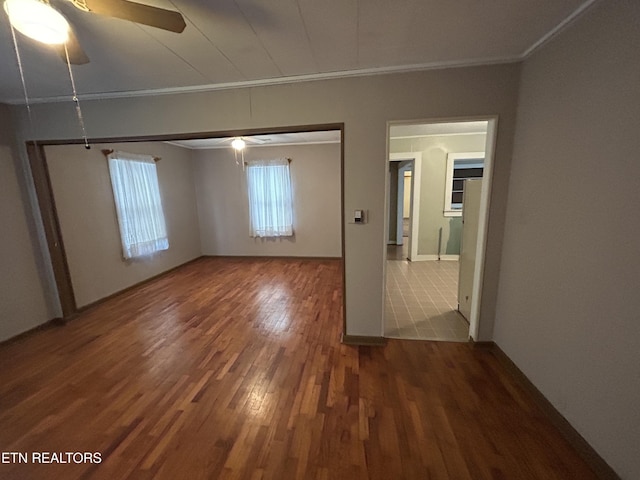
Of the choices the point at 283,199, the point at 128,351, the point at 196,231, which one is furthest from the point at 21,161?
the point at 283,199

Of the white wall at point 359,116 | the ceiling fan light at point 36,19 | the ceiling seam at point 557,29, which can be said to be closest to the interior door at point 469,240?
the white wall at point 359,116

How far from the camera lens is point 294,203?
18.0 ft

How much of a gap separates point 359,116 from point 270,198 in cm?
356

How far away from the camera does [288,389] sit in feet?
6.37

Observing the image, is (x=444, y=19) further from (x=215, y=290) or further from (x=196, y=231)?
(x=196, y=231)

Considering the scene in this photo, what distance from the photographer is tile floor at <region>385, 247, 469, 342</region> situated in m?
2.68

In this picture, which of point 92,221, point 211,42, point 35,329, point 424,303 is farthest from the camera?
point 92,221

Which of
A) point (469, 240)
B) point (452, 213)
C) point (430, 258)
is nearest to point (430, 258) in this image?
point (430, 258)

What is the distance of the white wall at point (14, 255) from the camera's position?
2.61 metres

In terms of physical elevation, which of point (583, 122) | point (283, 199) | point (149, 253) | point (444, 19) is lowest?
point (149, 253)

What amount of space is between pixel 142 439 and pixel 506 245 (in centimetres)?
298

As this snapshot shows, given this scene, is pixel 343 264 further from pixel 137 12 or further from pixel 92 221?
pixel 92 221

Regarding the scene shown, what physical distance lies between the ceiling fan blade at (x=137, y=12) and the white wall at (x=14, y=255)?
109 inches

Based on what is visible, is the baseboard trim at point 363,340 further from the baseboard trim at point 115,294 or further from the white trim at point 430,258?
the baseboard trim at point 115,294
